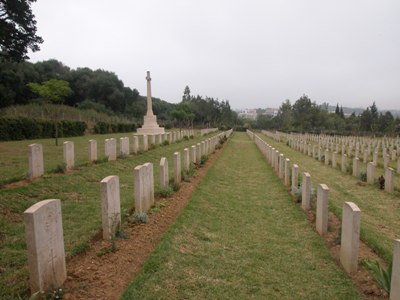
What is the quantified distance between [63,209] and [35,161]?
2.75m

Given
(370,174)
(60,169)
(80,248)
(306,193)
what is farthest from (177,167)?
(370,174)

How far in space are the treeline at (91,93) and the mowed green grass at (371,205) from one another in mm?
36037

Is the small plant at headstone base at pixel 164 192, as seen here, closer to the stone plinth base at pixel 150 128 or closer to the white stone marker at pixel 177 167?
the white stone marker at pixel 177 167

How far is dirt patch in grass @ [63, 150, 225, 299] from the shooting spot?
Result: 12.0ft

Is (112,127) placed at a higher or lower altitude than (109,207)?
higher

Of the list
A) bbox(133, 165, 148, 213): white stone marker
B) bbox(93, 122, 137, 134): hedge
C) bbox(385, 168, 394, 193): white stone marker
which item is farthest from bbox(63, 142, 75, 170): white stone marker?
bbox(93, 122, 137, 134): hedge

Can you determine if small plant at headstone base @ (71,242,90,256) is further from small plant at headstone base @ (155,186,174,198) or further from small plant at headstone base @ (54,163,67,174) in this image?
small plant at headstone base @ (54,163,67,174)

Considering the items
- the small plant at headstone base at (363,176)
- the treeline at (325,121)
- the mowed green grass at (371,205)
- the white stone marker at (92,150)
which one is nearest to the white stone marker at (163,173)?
the mowed green grass at (371,205)

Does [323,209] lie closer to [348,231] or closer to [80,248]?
[348,231]

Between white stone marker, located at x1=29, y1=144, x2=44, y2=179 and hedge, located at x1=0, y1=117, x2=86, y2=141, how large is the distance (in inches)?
533

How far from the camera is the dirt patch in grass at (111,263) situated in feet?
12.0

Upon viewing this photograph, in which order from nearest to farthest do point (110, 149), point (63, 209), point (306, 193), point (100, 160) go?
1. point (63, 209)
2. point (306, 193)
3. point (100, 160)
4. point (110, 149)

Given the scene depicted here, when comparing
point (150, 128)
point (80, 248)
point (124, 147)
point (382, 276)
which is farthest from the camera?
point (150, 128)

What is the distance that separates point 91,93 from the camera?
195ft
